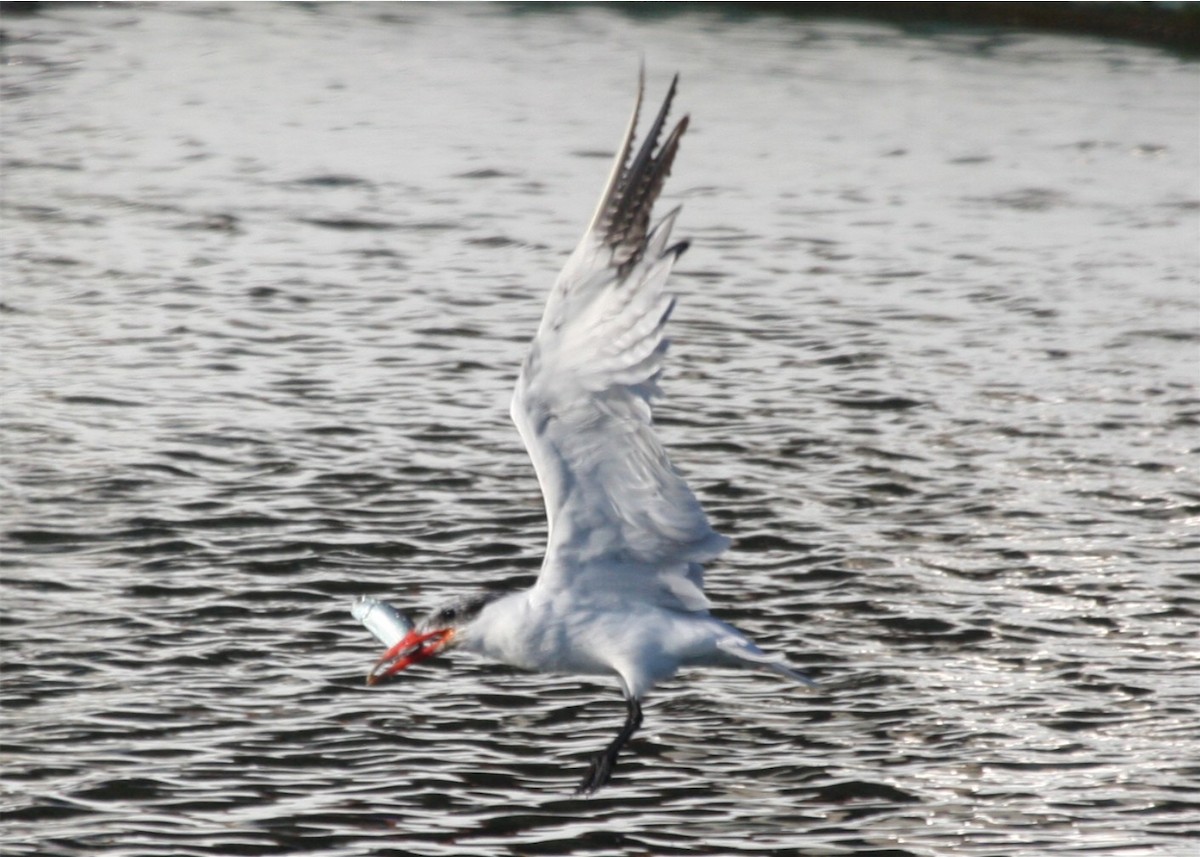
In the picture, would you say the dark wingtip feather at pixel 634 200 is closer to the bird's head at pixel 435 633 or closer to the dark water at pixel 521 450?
the bird's head at pixel 435 633

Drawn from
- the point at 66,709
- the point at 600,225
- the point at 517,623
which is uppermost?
the point at 600,225

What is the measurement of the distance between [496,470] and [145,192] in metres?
5.19

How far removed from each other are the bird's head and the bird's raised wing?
1.55 feet

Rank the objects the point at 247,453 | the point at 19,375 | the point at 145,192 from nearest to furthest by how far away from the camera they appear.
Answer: the point at 247,453 → the point at 19,375 → the point at 145,192

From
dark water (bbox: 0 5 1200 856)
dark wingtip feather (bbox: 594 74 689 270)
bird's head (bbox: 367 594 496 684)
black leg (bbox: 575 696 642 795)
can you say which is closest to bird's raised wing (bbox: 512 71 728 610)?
dark wingtip feather (bbox: 594 74 689 270)

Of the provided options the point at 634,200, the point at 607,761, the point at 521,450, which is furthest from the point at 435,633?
the point at 521,450

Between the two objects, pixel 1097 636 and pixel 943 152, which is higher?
pixel 943 152

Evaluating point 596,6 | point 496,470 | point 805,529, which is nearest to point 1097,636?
point 805,529

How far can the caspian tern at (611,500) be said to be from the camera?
5863 millimetres

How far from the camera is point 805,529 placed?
9039 mm

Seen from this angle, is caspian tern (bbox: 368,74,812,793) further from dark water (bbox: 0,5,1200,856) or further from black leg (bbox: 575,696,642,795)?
dark water (bbox: 0,5,1200,856)

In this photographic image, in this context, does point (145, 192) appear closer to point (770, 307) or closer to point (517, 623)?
point (770, 307)

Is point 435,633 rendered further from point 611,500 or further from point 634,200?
point 634,200

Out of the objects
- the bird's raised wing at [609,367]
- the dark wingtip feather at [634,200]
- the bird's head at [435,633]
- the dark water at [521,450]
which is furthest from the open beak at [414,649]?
the dark wingtip feather at [634,200]
